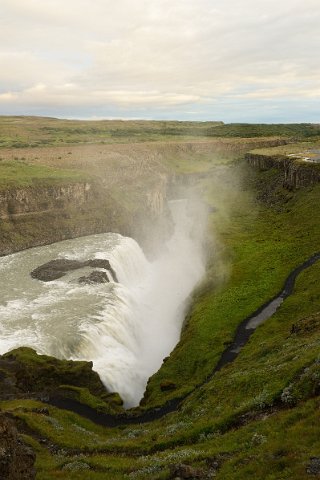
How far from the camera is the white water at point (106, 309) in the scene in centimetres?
5078

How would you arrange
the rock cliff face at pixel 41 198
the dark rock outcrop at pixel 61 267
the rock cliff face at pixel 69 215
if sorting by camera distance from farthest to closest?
the rock cliff face at pixel 41 198 < the rock cliff face at pixel 69 215 < the dark rock outcrop at pixel 61 267

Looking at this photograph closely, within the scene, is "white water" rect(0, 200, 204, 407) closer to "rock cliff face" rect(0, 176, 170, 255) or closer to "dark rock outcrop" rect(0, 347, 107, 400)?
"rock cliff face" rect(0, 176, 170, 255)

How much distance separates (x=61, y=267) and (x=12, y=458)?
5379 cm

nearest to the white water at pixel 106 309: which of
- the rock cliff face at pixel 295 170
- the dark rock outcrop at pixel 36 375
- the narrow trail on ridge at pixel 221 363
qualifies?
the dark rock outcrop at pixel 36 375

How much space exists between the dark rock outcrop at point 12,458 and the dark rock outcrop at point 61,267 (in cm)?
4608

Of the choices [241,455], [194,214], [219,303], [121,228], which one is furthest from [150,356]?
[194,214]

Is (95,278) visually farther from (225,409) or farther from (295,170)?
(295,170)

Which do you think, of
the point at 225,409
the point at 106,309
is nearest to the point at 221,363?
the point at 225,409

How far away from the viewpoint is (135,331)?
62656 mm

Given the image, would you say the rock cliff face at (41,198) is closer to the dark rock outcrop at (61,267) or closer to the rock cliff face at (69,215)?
the rock cliff face at (69,215)

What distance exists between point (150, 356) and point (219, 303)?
13.0 m

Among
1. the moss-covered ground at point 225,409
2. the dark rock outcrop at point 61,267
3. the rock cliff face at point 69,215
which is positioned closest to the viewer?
the moss-covered ground at point 225,409

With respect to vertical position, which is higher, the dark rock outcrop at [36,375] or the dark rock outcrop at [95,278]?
the dark rock outcrop at [95,278]

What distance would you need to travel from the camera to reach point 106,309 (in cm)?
5969
